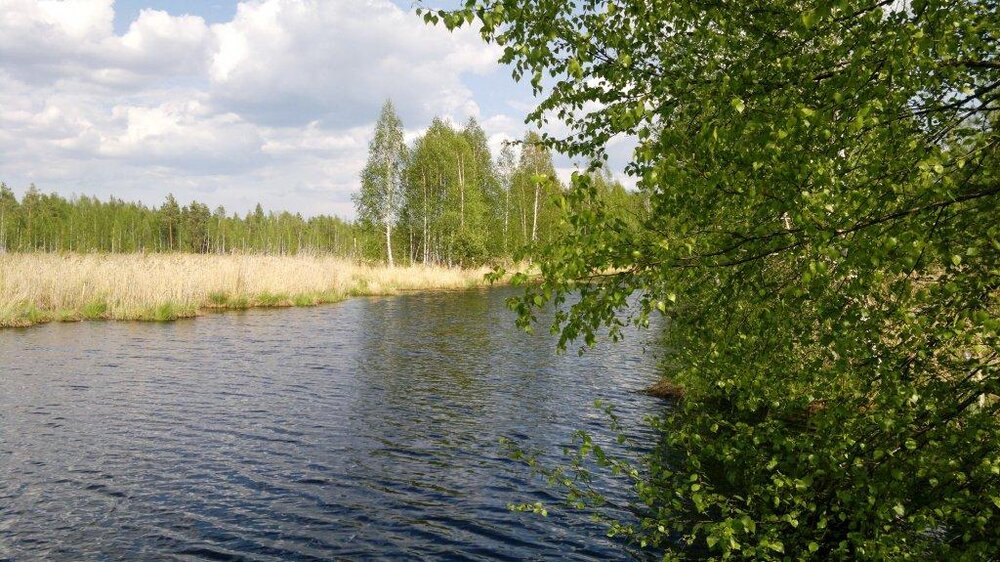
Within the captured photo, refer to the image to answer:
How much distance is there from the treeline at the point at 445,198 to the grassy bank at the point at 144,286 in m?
19.7

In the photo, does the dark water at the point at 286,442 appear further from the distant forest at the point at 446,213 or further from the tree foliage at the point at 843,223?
the distant forest at the point at 446,213

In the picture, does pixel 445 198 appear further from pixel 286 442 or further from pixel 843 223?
pixel 843 223

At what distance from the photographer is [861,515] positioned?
468cm

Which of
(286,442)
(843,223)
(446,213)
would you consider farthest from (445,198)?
(843,223)

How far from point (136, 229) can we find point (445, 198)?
3317 inches

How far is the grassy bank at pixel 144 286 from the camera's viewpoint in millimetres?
28781

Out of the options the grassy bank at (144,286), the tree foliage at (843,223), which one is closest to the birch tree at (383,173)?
the grassy bank at (144,286)

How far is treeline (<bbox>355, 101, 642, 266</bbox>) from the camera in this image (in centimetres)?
6212

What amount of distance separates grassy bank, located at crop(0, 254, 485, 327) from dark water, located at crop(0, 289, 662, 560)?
13.2 feet

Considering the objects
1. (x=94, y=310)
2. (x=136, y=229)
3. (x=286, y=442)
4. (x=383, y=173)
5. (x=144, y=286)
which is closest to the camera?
(x=286, y=442)

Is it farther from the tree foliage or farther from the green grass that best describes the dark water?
the tree foliage

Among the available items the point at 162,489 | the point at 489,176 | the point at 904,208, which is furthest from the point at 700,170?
the point at 489,176

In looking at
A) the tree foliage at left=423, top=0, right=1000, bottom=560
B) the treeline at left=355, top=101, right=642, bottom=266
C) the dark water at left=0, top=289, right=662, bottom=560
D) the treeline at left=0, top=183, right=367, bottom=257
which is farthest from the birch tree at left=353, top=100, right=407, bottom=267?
the tree foliage at left=423, top=0, right=1000, bottom=560

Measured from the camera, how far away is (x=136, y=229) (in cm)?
12125
